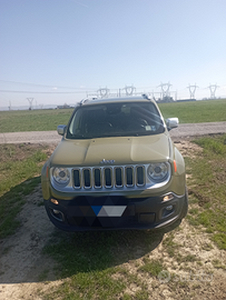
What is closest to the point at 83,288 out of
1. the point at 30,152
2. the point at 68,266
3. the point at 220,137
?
the point at 68,266

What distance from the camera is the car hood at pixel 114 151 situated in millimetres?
3156

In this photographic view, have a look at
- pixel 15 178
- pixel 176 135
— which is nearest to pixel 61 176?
pixel 15 178

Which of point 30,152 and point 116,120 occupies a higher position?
point 116,120

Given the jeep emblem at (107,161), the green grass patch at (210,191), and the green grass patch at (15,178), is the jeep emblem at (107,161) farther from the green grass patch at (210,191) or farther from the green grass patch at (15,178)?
the green grass patch at (15,178)

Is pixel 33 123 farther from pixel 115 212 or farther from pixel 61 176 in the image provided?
pixel 115 212

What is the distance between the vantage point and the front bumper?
2.98 meters

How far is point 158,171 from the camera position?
3166 mm

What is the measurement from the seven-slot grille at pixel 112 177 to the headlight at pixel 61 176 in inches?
7.6

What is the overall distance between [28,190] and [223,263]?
14.1 feet

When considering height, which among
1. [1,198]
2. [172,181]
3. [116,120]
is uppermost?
[116,120]

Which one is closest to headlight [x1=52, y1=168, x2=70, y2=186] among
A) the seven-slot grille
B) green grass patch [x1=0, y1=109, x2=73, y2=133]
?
the seven-slot grille

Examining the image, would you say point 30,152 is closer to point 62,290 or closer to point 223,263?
point 62,290

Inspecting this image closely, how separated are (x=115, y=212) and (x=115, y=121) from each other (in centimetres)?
192

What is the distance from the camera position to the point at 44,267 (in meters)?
3.07
